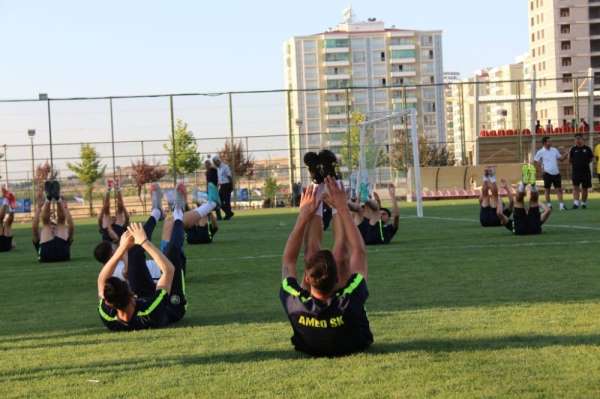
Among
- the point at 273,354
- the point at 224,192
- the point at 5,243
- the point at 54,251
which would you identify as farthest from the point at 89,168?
the point at 273,354

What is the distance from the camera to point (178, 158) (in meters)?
44.6

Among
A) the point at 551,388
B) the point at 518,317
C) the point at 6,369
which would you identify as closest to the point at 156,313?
the point at 6,369

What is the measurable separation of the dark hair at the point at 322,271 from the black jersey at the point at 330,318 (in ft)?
0.62

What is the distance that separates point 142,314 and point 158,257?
0.49m

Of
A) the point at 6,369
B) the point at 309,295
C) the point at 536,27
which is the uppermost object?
the point at 536,27

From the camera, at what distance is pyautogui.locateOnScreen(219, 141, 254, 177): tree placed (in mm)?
44450

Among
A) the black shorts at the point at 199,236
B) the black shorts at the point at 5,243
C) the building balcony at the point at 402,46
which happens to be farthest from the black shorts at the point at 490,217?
the building balcony at the point at 402,46

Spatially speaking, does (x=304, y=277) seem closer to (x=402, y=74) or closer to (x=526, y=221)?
(x=526, y=221)

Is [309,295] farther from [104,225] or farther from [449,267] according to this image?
[104,225]

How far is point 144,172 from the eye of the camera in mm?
47719

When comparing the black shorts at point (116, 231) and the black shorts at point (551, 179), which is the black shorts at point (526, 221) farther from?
the black shorts at point (551, 179)

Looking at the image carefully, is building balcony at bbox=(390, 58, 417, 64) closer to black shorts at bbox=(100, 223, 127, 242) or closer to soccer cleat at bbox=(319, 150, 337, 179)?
black shorts at bbox=(100, 223, 127, 242)

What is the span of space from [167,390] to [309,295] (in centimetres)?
111

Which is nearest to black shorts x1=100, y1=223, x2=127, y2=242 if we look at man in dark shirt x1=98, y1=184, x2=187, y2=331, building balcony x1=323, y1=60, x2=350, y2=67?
man in dark shirt x1=98, y1=184, x2=187, y2=331
